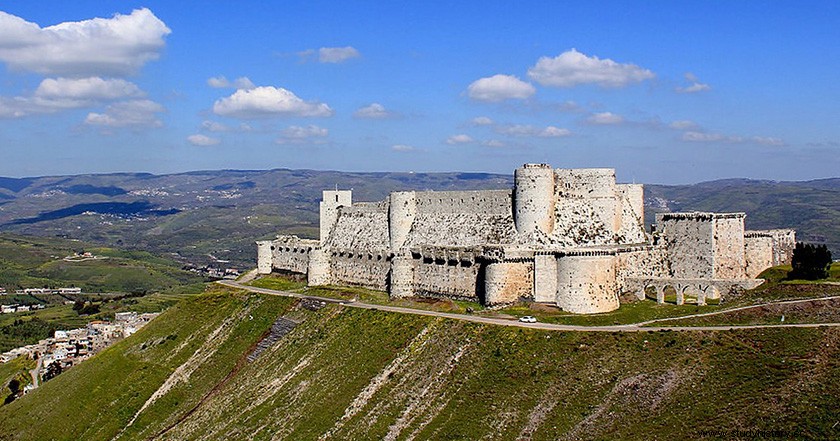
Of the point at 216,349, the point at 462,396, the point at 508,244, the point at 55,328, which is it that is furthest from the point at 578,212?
the point at 55,328

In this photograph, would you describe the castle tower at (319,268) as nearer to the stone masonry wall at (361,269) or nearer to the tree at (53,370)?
the stone masonry wall at (361,269)

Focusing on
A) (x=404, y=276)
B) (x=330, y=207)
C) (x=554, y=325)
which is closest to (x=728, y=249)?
(x=554, y=325)

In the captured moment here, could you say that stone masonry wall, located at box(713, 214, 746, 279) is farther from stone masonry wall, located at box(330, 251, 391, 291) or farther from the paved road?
stone masonry wall, located at box(330, 251, 391, 291)

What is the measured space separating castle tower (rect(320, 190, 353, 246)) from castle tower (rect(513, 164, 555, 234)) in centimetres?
3199

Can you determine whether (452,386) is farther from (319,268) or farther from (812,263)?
(319,268)

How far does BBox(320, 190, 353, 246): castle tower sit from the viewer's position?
9950cm

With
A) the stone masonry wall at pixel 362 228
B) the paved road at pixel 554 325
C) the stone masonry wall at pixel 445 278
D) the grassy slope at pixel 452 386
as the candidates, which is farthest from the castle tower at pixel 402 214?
the grassy slope at pixel 452 386

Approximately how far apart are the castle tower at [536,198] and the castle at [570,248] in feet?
0.29

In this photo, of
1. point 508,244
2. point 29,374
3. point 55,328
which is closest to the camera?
point 508,244

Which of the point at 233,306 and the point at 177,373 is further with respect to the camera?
the point at 233,306

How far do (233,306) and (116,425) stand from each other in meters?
21.1

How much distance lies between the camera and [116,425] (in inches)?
2869

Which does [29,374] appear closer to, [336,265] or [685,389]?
[336,265]

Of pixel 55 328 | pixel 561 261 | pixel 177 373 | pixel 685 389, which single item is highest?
pixel 561 261
